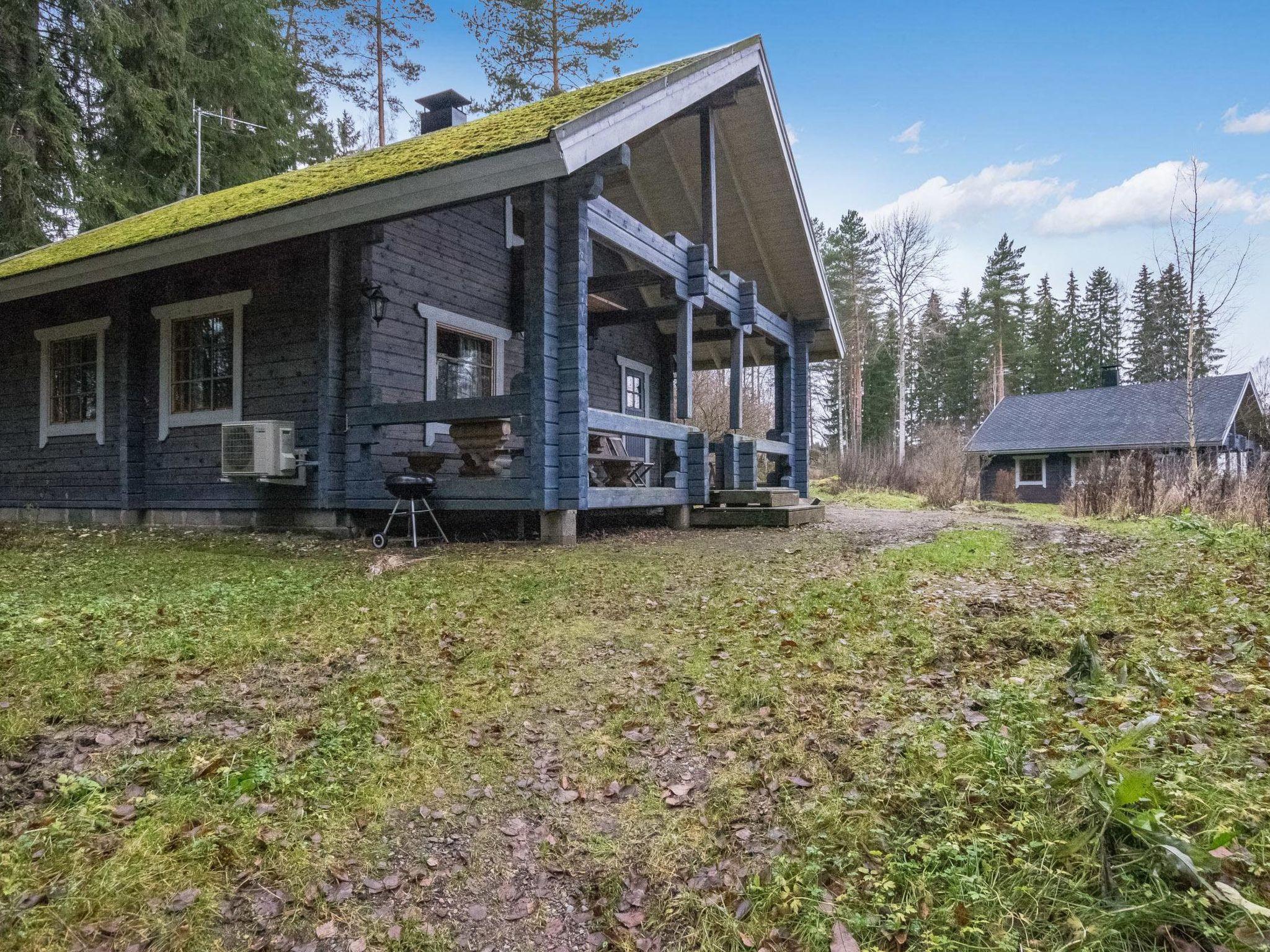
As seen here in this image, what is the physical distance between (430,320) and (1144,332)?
4305cm

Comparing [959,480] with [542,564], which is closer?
[542,564]

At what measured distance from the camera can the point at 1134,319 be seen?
3938 cm

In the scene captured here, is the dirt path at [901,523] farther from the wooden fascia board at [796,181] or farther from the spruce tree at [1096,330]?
the spruce tree at [1096,330]

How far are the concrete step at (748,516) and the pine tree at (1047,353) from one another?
116 ft

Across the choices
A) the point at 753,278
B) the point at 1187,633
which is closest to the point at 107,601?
the point at 1187,633

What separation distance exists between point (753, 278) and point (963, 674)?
30.5ft

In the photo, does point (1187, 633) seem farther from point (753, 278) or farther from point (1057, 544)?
point (753, 278)

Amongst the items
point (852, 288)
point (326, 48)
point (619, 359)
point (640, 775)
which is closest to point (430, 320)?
point (619, 359)

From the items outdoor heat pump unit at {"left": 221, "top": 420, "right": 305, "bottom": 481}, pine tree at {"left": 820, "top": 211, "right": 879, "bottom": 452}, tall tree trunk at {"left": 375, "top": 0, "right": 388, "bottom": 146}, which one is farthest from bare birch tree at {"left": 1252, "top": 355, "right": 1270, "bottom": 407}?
outdoor heat pump unit at {"left": 221, "top": 420, "right": 305, "bottom": 481}

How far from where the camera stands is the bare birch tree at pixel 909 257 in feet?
90.8

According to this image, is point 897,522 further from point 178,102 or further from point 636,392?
point 178,102

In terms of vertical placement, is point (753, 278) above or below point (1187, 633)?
above

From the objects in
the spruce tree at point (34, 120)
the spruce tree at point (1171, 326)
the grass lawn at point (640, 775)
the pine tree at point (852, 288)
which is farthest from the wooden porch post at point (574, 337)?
the spruce tree at point (1171, 326)

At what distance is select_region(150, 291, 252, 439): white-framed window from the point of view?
853 centimetres
